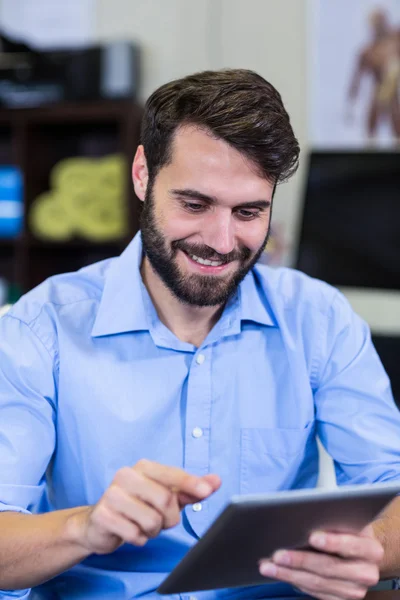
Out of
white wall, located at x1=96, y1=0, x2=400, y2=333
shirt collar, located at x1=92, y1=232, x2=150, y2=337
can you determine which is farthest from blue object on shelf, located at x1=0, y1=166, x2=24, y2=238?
shirt collar, located at x1=92, y1=232, x2=150, y2=337

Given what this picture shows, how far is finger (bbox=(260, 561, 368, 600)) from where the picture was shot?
91 centimetres

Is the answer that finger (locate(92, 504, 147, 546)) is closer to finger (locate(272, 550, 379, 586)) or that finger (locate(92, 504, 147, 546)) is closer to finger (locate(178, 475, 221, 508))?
finger (locate(178, 475, 221, 508))

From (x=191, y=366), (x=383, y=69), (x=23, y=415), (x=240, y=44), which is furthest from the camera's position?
(x=240, y=44)

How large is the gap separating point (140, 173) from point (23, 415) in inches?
17.5

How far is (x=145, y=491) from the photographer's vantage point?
860 millimetres

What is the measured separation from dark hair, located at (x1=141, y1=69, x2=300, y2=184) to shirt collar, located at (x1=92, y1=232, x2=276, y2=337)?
162 millimetres

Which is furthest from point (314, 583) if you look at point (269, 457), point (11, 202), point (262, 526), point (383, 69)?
point (11, 202)

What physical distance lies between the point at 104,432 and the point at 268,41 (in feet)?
7.18

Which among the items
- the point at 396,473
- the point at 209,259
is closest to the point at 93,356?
the point at 209,259

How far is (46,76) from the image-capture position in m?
3.04

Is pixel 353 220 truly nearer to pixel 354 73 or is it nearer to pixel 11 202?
pixel 354 73

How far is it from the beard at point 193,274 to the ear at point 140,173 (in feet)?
0.14

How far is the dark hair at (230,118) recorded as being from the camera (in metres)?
1.16

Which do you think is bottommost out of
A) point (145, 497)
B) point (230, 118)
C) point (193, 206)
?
point (145, 497)
